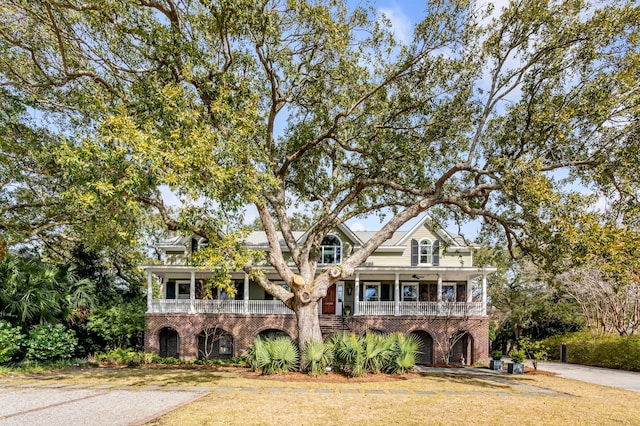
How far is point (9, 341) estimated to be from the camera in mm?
16734

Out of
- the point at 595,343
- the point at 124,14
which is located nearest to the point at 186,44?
the point at 124,14

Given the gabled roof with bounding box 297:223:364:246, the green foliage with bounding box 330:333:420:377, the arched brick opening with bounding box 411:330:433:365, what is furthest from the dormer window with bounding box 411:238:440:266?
the green foliage with bounding box 330:333:420:377

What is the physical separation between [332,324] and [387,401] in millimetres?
12219

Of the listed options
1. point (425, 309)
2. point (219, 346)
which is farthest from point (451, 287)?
point (219, 346)

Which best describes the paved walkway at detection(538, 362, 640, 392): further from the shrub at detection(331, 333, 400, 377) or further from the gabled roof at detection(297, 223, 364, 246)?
the gabled roof at detection(297, 223, 364, 246)

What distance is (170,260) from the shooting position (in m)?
24.4

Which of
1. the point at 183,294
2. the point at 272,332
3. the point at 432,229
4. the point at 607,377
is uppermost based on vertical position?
the point at 432,229

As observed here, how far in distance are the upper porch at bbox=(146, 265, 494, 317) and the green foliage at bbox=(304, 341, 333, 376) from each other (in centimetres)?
806

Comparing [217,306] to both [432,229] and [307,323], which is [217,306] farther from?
[432,229]

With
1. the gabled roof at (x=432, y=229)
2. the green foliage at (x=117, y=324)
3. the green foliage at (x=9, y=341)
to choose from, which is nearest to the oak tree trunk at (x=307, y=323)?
the green foliage at (x=117, y=324)

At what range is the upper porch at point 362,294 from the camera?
22.5 meters

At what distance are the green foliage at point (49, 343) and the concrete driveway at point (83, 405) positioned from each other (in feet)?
18.7

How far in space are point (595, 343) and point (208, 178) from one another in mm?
21801

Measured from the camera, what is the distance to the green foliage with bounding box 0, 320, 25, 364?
1655 centimetres
